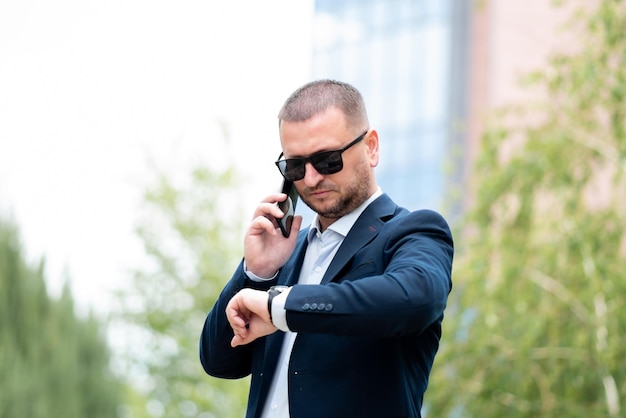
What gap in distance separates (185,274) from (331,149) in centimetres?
1798

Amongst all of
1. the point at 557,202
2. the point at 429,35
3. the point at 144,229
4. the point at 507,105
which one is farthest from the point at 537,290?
the point at 429,35

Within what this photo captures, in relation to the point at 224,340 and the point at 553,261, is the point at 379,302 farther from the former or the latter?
the point at 553,261

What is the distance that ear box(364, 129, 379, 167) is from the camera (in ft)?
7.85

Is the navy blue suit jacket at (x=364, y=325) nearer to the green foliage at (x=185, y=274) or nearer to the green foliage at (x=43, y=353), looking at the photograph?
the green foliage at (x=43, y=353)

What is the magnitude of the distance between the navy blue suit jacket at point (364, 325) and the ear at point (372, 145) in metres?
0.11

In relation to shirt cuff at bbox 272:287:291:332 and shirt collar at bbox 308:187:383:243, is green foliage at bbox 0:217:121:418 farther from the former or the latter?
shirt cuff at bbox 272:287:291:332

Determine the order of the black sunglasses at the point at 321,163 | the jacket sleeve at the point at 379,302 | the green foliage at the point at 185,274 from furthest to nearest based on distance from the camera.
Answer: the green foliage at the point at 185,274
the black sunglasses at the point at 321,163
the jacket sleeve at the point at 379,302

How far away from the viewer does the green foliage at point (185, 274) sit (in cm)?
1970

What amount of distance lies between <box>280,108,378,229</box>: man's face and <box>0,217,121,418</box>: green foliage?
7.13 m

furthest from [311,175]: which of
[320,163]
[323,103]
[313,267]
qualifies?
[313,267]

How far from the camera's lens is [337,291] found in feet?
6.98

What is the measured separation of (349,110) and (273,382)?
0.61 m

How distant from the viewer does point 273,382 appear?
245cm

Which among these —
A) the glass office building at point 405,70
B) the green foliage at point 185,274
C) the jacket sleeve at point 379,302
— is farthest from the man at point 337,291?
the glass office building at point 405,70
